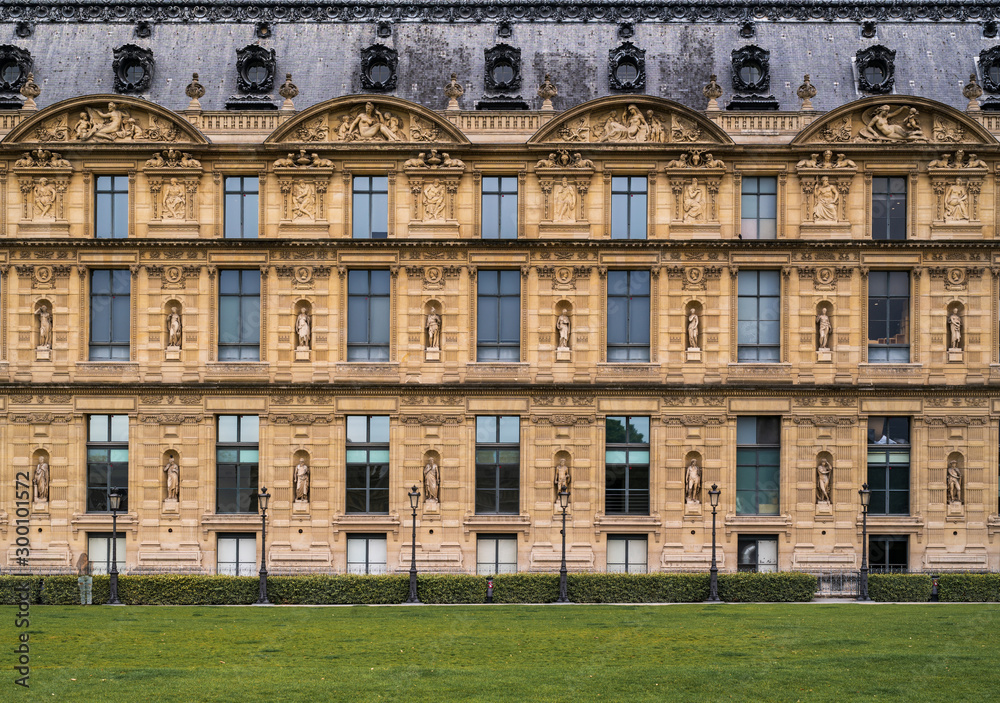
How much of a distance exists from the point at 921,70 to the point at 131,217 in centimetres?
3713

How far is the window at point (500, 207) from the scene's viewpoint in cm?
6072

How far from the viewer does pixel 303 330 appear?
60.1 meters

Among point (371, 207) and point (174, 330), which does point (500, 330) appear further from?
point (174, 330)

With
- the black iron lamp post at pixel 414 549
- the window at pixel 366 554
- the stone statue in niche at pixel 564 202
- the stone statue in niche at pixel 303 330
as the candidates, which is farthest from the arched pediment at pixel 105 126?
the window at pixel 366 554

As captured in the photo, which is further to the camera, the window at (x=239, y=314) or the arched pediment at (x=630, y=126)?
the window at (x=239, y=314)

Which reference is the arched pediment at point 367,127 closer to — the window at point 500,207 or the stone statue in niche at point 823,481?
the window at point 500,207

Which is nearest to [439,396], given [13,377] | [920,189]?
[13,377]

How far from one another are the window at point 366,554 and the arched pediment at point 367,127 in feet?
58.1

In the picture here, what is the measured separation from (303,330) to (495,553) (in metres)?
13.1

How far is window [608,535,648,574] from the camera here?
59.6 m

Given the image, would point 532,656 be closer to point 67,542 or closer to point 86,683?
point 86,683

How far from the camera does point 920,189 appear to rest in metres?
60.2

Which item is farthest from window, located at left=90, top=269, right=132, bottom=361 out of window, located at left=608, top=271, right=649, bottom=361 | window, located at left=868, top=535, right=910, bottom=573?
window, located at left=868, top=535, right=910, bottom=573

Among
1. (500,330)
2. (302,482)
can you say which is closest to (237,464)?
(302,482)
